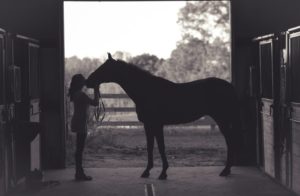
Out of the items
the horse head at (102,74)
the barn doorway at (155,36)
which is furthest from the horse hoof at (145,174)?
the barn doorway at (155,36)

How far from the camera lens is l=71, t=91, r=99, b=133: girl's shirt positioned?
5.21 meters

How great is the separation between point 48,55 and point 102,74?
36.6 inches

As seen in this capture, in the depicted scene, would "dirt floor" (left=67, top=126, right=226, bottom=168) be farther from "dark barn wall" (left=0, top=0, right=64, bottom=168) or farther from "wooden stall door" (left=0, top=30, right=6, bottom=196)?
"wooden stall door" (left=0, top=30, right=6, bottom=196)

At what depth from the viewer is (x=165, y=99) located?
18.7 feet

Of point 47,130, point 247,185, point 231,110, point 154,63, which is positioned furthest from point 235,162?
point 154,63

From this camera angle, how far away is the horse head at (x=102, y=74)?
18.2 ft

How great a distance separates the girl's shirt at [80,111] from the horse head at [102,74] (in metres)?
0.35

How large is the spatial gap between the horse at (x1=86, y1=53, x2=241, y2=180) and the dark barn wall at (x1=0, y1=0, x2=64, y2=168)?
2.61 feet

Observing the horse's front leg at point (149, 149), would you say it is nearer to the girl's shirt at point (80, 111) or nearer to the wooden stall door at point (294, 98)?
the girl's shirt at point (80, 111)

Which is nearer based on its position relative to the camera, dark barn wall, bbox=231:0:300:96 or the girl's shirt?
the girl's shirt

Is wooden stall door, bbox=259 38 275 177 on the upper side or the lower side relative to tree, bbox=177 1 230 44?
lower

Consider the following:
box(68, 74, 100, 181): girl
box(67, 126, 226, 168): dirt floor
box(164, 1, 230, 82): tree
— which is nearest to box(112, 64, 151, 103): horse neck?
box(68, 74, 100, 181): girl

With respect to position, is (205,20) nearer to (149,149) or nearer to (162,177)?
(149,149)

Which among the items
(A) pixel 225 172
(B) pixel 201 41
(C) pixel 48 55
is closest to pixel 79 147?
(C) pixel 48 55
